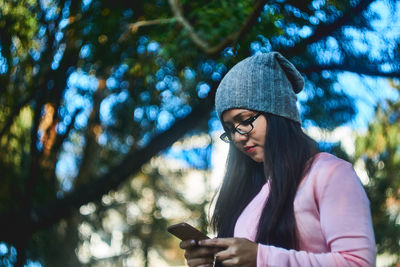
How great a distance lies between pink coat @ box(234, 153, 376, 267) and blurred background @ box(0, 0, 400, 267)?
5.33 ft

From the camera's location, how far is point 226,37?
3393mm

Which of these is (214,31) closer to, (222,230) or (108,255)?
(222,230)

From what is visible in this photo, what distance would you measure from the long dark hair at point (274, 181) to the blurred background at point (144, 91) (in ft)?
4.19

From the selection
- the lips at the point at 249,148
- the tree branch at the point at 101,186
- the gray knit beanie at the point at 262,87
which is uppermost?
the gray knit beanie at the point at 262,87

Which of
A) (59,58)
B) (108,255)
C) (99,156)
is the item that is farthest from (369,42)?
(108,255)

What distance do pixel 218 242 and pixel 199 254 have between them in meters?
0.13

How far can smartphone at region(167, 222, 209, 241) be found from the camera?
1.42 m

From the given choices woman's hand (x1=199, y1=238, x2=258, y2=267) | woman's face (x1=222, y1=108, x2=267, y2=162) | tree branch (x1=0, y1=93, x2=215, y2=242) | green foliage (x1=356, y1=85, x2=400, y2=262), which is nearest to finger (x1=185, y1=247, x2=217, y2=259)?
woman's hand (x1=199, y1=238, x2=258, y2=267)

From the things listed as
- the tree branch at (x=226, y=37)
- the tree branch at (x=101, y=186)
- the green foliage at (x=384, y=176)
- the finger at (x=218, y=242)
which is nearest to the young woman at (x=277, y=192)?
the finger at (x=218, y=242)

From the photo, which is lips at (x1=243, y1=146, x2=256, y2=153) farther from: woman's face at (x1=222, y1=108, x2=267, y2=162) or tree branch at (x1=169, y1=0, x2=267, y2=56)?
tree branch at (x1=169, y1=0, x2=267, y2=56)

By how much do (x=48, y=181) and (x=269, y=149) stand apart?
5.93m

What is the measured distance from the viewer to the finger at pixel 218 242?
135 cm

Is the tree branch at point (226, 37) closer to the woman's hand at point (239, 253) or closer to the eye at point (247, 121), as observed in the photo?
the eye at point (247, 121)

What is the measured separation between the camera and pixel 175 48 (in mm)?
3885
